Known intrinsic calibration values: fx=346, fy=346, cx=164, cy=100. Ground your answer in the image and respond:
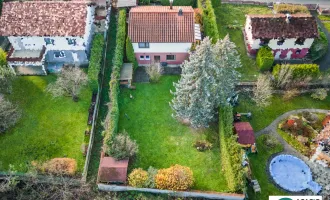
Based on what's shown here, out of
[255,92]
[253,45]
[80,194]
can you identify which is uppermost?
[253,45]

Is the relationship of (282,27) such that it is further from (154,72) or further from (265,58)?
(154,72)

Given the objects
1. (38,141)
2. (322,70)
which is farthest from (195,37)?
(38,141)

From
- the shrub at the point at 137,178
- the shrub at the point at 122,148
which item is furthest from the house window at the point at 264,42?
the shrub at the point at 137,178

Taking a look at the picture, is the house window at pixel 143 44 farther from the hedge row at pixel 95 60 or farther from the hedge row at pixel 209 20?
the hedge row at pixel 209 20

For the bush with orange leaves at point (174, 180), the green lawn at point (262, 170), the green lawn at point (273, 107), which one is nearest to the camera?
the bush with orange leaves at point (174, 180)

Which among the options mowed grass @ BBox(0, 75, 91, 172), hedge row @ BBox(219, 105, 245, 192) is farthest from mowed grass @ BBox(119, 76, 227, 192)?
mowed grass @ BBox(0, 75, 91, 172)

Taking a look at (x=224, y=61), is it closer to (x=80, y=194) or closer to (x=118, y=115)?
(x=118, y=115)
